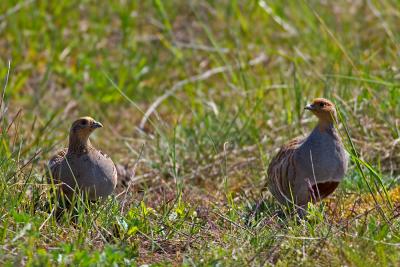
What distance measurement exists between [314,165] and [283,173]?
214 millimetres

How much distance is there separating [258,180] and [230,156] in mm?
488

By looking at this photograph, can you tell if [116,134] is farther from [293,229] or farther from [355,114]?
[293,229]

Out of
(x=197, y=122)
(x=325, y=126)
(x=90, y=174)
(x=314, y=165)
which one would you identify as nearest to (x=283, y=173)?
(x=314, y=165)

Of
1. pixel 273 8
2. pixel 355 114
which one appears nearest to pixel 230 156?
pixel 355 114

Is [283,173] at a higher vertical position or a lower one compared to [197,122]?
higher

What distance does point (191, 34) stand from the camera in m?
9.25

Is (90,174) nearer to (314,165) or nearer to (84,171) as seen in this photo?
(84,171)

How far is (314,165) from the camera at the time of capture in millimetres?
5223

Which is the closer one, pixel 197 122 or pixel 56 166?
pixel 56 166

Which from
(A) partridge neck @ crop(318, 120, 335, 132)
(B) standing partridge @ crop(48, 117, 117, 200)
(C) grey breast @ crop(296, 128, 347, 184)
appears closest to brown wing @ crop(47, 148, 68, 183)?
(B) standing partridge @ crop(48, 117, 117, 200)

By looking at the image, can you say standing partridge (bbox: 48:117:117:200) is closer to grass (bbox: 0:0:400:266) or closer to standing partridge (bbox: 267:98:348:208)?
grass (bbox: 0:0:400:266)

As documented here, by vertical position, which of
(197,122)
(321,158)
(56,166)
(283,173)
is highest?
(56,166)

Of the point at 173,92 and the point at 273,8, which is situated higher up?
the point at 273,8

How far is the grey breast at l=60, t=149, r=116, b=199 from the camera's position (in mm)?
4938
